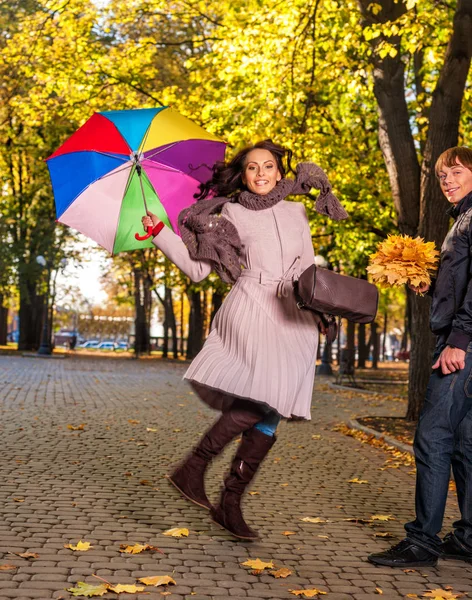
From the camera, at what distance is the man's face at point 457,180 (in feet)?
16.9

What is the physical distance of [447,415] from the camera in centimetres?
491

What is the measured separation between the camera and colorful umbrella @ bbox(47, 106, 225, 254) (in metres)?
6.07

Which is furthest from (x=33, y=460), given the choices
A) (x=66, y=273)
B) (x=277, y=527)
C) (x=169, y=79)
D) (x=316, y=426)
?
(x=66, y=273)

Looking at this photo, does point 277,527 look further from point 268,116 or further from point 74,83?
point 74,83

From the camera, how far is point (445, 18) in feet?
48.3

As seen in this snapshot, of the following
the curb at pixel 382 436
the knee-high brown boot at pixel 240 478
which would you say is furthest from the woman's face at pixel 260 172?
the curb at pixel 382 436

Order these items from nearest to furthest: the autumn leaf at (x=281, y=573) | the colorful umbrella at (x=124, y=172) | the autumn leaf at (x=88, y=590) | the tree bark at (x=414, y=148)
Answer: the autumn leaf at (x=88, y=590) < the autumn leaf at (x=281, y=573) < the colorful umbrella at (x=124, y=172) < the tree bark at (x=414, y=148)

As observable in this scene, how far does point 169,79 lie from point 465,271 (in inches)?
1051

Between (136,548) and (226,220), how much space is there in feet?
6.09

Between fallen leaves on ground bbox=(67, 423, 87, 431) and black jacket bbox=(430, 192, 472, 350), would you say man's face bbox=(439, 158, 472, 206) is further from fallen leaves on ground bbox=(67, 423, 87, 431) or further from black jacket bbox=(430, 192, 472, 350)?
fallen leaves on ground bbox=(67, 423, 87, 431)

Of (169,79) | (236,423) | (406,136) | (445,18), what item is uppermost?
(169,79)

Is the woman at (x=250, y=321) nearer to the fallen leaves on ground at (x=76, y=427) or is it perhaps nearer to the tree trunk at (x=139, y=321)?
the fallen leaves on ground at (x=76, y=427)

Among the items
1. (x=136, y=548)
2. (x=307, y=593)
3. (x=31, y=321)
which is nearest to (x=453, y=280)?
(x=307, y=593)

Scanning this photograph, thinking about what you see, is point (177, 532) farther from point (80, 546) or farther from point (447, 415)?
point (447, 415)
